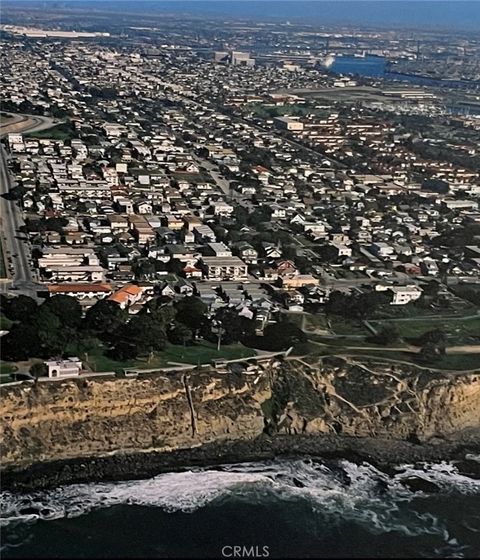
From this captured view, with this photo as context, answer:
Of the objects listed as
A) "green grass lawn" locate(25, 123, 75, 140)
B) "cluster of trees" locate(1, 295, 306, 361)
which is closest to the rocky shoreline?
"cluster of trees" locate(1, 295, 306, 361)

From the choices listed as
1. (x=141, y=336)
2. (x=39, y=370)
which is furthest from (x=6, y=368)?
(x=141, y=336)

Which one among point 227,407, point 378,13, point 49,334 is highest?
point 49,334

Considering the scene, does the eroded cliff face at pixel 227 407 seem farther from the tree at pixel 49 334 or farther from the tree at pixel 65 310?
the tree at pixel 65 310

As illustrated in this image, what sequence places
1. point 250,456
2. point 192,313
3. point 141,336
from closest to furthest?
point 250,456 → point 141,336 → point 192,313

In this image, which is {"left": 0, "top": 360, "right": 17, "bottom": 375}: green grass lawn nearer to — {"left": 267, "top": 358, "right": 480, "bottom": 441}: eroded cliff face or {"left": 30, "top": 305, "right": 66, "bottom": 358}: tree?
{"left": 30, "top": 305, "right": 66, "bottom": 358}: tree

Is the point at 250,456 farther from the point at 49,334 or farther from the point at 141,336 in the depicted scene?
the point at 49,334

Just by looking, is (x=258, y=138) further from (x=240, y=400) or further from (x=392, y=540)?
(x=392, y=540)

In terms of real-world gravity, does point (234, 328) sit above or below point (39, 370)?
below
